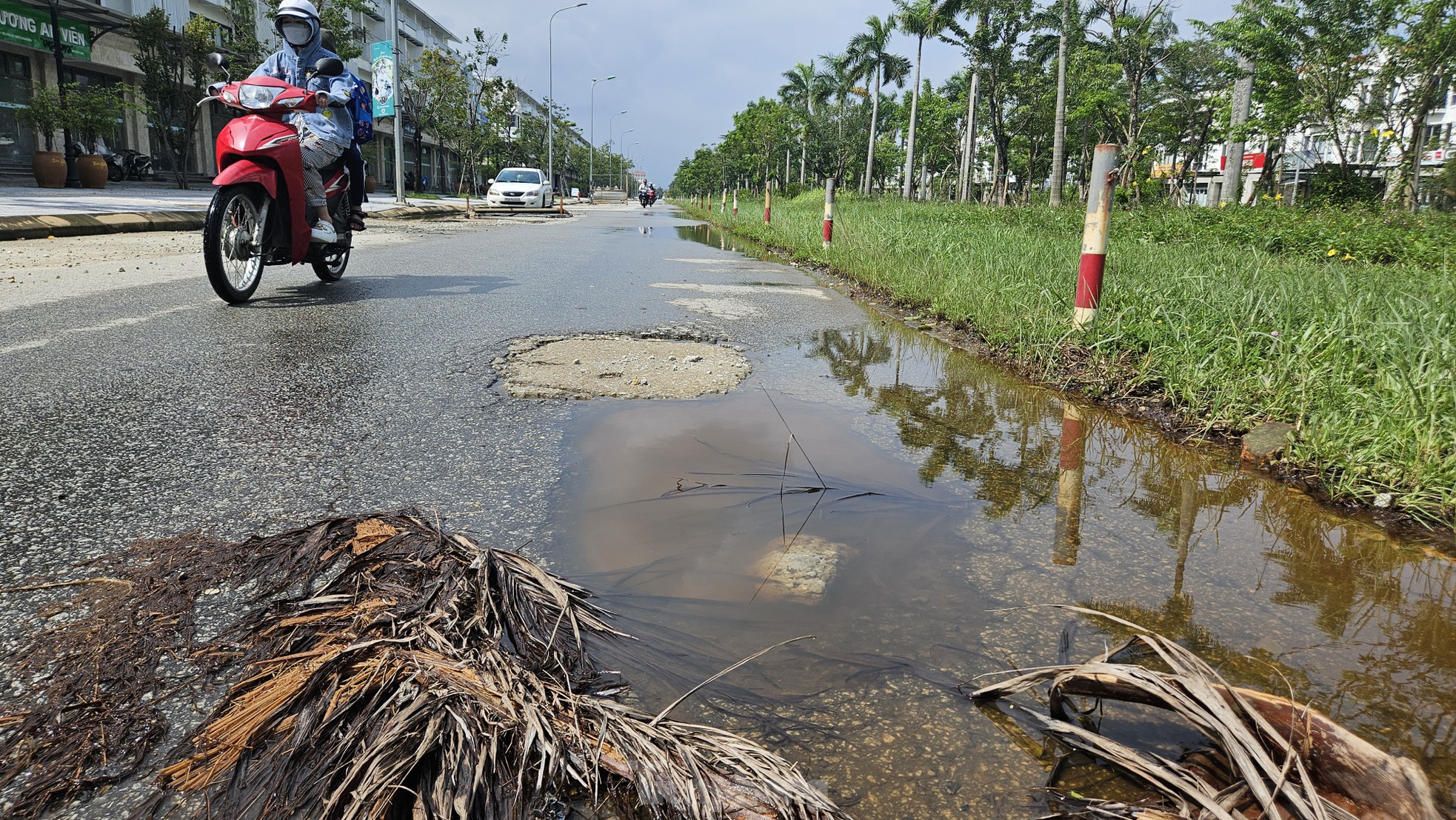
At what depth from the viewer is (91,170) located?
68.3 ft

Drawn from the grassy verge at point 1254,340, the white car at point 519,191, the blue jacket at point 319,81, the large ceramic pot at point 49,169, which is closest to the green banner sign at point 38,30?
the large ceramic pot at point 49,169

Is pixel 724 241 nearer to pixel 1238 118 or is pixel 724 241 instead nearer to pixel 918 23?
pixel 1238 118

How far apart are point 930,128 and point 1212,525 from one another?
5609cm

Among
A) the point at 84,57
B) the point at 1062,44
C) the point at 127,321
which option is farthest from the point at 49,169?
the point at 1062,44

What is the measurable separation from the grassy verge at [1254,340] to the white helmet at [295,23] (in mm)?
4925

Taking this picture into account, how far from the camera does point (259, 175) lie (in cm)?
546

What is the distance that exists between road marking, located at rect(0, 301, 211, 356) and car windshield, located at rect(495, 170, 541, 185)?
979 inches

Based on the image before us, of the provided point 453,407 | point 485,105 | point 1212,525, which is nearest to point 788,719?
point 1212,525

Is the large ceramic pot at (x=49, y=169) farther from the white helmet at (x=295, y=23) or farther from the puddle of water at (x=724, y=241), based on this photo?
the white helmet at (x=295, y=23)

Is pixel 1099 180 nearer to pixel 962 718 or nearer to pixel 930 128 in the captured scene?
pixel 962 718

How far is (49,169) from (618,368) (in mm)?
22539

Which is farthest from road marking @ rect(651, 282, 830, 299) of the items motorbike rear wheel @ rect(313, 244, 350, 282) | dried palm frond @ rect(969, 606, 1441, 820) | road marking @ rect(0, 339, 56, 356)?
dried palm frond @ rect(969, 606, 1441, 820)

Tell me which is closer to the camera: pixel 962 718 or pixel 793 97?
pixel 962 718

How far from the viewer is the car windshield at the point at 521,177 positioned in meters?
29.3
